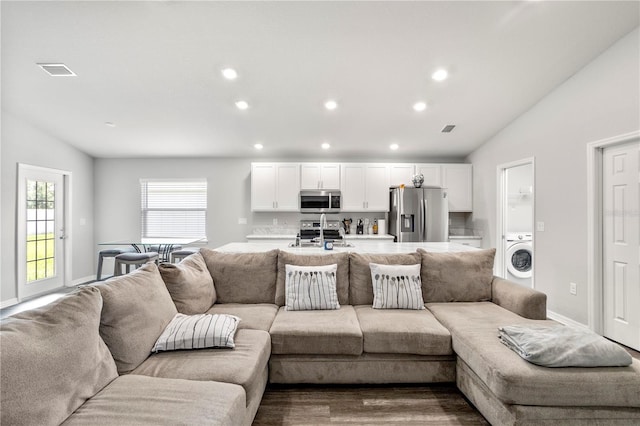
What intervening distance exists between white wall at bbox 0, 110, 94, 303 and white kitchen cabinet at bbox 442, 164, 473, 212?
21.3 feet

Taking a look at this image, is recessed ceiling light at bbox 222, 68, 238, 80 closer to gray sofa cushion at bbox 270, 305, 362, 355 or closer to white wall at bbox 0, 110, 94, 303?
gray sofa cushion at bbox 270, 305, 362, 355

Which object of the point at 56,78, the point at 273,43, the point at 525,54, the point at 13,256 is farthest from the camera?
the point at 13,256

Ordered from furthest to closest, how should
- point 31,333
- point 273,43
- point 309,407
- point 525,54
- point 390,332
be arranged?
point 525,54 < point 273,43 < point 390,332 < point 309,407 < point 31,333

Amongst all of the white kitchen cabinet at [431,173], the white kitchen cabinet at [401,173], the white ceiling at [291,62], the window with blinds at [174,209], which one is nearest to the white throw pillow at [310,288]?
the white ceiling at [291,62]

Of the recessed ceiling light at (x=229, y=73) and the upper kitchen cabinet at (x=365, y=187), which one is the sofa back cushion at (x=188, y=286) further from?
the upper kitchen cabinet at (x=365, y=187)

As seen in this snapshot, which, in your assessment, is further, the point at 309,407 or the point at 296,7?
the point at 296,7

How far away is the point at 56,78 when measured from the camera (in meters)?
3.38

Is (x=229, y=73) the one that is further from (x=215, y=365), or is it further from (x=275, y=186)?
(x=215, y=365)

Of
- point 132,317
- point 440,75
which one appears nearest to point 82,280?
point 132,317

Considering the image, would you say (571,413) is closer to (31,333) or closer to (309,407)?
(309,407)

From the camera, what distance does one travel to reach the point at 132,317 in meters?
1.65

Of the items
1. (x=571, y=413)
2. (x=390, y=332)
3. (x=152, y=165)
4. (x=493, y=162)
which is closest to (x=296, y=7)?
(x=390, y=332)

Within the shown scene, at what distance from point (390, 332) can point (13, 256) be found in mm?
5209

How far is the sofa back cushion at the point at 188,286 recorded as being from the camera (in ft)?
7.22
